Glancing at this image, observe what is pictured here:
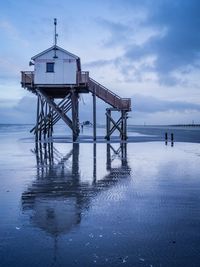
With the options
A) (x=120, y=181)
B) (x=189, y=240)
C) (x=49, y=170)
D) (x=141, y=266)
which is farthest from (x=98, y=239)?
(x=49, y=170)

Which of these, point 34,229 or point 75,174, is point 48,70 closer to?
point 75,174

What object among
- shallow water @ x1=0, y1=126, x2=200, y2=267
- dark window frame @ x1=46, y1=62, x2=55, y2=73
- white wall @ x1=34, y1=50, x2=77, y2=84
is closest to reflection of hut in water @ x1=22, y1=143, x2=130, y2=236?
shallow water @ x1=0, y1=126, x2=200, y2=267

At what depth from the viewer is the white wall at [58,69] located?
3023cm

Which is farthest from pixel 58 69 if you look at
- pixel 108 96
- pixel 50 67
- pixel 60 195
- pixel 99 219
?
pixel 99 219

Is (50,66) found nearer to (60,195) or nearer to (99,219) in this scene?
(60,195)

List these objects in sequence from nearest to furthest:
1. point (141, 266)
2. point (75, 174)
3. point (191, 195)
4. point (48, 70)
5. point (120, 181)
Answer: point (141, 266) < point (191, 195) < point (120, 181) < point (75, 174) < point (48, 70)

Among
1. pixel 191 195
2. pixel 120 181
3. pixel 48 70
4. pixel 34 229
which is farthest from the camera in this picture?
Result: pixel 48 70

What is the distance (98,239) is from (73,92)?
25.8 meters

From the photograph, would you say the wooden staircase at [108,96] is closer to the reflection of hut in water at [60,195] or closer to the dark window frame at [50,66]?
the dark window frame at [50,66]

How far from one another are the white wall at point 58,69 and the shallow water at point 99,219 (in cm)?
1882

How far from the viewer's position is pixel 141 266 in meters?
4.67

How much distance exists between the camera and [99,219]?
674 centimetres

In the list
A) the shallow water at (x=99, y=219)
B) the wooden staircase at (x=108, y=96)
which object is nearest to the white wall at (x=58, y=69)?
the wooden staircase at (x=108, y=96)

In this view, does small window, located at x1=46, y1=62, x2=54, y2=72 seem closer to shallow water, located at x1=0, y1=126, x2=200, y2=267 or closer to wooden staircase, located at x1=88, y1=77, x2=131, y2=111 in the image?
wooden staircase, located at x1=88, y1=77, x2=131, y2=111
